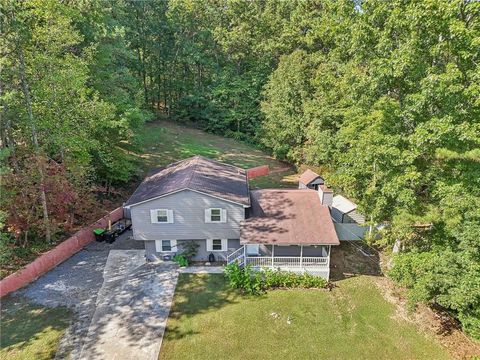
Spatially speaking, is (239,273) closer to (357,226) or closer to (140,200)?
(140,200)

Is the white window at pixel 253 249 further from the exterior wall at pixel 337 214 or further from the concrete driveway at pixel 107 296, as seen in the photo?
the exterior wall at pixel 337 214

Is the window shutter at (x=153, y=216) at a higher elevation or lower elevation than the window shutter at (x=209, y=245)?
higher

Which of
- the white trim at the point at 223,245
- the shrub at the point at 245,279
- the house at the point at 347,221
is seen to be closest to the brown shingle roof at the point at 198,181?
the white trim at the point at 223,245

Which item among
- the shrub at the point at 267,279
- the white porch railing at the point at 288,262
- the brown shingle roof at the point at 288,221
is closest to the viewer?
the shrub at the point at 267,279

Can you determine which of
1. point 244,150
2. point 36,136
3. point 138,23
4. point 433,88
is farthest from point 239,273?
point 138,23

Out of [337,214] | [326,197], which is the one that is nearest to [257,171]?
[337,214]

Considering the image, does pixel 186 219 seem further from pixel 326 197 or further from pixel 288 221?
pixel 326 197

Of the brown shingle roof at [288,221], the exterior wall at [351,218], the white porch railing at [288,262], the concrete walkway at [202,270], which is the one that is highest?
the brown shingle roof at [288,221]
